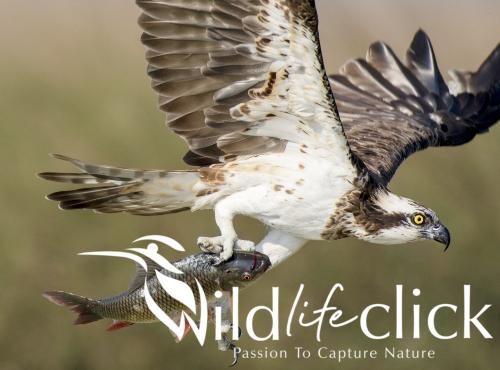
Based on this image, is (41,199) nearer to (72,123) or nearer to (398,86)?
(72,123)

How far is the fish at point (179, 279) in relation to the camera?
799 centimetres

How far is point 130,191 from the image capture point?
8227 mm

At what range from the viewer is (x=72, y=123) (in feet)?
38.4

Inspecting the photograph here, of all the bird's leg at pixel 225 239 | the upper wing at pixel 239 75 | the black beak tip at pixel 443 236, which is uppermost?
the upper wing at pixel 239 75

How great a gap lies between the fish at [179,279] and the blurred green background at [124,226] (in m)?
2.85

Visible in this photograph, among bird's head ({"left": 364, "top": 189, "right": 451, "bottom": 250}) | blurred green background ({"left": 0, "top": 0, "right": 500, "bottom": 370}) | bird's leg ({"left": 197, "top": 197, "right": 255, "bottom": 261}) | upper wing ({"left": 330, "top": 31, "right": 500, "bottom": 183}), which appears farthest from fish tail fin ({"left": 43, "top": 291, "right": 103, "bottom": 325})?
blurred green background ({"left": 0, "top": 0, "right": 500, "bottom": 370})

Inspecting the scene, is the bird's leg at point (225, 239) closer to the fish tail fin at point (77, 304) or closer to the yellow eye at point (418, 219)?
the fish tail fin at point (77, 304)

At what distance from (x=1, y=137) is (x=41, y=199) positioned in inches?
22.4

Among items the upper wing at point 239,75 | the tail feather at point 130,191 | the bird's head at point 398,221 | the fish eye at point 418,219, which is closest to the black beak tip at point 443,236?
the bird's head at point 398,221

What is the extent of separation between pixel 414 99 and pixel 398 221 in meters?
2.25

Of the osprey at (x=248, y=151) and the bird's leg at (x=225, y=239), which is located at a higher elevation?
the osprey at (x=248, y=151)

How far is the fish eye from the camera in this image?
27.6 feet

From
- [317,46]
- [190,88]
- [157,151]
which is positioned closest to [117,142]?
[157,151]

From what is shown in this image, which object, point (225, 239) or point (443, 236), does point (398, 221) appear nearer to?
point (443, 236)
